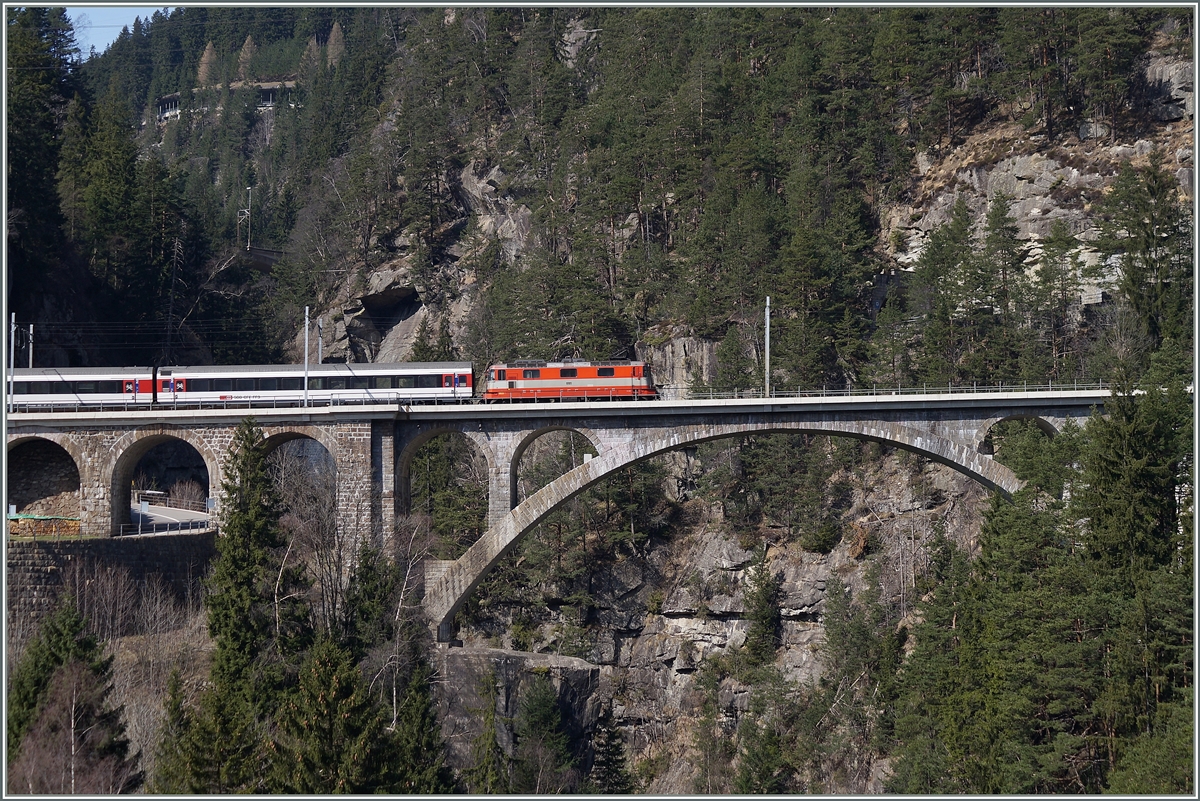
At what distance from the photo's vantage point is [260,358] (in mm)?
68812

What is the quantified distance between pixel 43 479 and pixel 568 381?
1901 centimetres

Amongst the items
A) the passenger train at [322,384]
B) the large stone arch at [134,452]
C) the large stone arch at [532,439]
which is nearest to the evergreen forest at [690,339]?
the large stone arch at [134,452]

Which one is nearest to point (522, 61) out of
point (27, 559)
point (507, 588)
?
point (507, 588)

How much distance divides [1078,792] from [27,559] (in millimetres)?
29628

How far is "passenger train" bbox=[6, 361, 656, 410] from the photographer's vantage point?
148 feet

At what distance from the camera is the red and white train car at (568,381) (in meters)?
45.7

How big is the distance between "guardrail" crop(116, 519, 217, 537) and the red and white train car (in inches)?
417

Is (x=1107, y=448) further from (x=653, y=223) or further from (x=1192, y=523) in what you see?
(x=653, y=223)

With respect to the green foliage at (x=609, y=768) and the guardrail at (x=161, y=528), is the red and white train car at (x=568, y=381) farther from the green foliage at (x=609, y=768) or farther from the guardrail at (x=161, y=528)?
the green foliage at (x=609, y=768)

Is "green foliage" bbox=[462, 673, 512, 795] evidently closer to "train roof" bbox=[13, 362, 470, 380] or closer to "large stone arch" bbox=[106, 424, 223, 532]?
"train roof" bbox=[13, 362, 470, 380]

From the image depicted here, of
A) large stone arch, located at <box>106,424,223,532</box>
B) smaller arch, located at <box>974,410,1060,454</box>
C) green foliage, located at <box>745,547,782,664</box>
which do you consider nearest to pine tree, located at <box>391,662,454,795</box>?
large stone arch, located at <box>106,424,223,532</box>

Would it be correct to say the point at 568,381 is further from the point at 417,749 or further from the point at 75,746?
the point at 75,746

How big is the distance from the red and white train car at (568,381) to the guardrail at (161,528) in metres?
10.6

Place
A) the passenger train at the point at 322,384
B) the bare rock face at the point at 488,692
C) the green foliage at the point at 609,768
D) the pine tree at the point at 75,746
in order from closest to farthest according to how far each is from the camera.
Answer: the pine tree at the point at 75,746
the bare rock face at the point at 488,692
the passenger train at the point at 322,384
the green foliage at the point at 609,768
